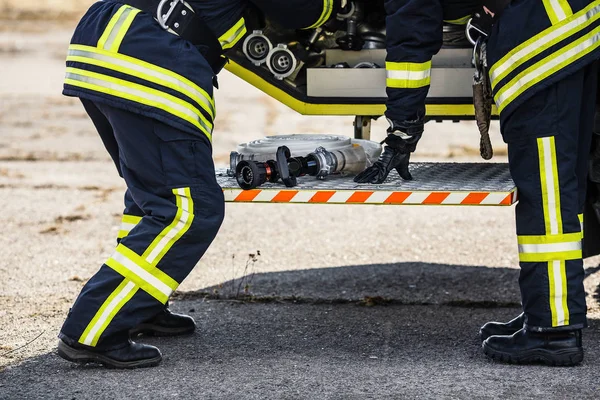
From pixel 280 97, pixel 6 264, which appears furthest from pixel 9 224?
pixel 280 97

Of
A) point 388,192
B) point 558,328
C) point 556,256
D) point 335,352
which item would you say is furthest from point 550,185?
point 335,352

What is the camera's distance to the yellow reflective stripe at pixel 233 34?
4.21 metres

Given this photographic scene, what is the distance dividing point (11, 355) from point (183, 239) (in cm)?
96

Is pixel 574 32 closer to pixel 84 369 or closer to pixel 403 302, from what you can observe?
pixel 403 302

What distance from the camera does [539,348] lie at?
411cm

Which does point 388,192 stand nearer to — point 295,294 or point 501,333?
point 501,333

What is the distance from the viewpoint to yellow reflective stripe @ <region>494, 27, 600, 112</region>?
156 inches

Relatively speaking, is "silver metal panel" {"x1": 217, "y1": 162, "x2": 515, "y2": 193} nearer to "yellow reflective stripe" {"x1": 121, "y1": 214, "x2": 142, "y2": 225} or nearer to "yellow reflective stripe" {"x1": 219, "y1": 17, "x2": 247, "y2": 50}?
"yellow reflective stripe" {"x1": 121, "y1": 214, "x2": 142, "y2": 225}

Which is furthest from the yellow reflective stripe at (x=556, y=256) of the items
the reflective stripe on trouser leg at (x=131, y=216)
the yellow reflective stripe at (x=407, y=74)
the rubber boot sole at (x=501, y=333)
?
the reflective stripe on trouser leg at (x=131, y=216)

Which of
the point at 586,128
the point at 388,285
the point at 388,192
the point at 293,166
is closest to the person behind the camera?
the point at 586,128

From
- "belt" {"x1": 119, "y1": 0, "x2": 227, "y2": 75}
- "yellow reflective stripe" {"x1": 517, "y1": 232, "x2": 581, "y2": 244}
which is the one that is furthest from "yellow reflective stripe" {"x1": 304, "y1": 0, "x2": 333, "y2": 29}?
"yellow reflective stripe" {"x1": 517, "y1": 232, "x2": 581, "y2": 244}

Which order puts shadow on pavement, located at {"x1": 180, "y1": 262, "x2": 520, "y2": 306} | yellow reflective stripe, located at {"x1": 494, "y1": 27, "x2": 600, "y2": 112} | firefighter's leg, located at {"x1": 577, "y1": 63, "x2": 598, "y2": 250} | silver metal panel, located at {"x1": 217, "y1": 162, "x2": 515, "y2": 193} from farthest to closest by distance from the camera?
1. shadow on pavement, located at {"x1": 180, "y1": 262, "x2": 520, "y2": 306}
2. silver metal panel, located at {"x1": 217, "y1": 162, "x2": 515, "y2": 193}
3. firefighter's leg, located at {"x1": 577, "y1": 63, "x2": 598, "y2": 250}
4. yellow reflective stripe, located at {"x1": 494, "y1": 27, "x2": 600, "y2": 112}

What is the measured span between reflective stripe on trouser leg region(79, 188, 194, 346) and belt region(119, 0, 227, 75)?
0.62 metres

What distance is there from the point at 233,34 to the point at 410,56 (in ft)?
2.40
